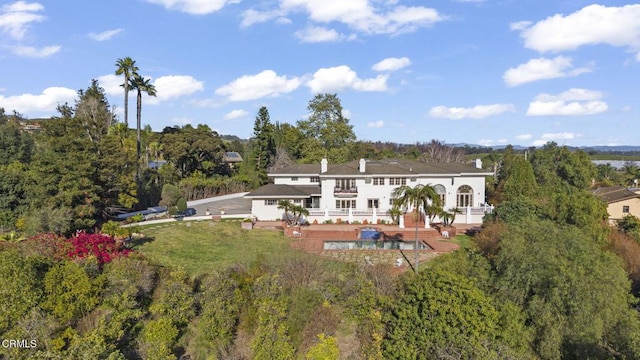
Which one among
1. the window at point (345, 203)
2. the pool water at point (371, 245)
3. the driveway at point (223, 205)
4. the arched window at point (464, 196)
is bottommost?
the pool water at point (371, 245)

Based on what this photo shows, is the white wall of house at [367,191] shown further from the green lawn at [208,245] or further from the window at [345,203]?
the green lawn at [208,245]

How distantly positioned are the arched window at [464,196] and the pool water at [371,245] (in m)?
11.5

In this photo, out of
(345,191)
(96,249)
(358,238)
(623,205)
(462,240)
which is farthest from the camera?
(623,205)

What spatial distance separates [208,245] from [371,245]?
11897 millimetres

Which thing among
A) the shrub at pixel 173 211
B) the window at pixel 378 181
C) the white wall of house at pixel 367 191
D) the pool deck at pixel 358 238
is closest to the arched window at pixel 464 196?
the white wall of house at pixel 367 191

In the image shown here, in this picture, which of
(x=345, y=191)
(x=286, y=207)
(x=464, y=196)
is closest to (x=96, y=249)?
(x=286, y=207)

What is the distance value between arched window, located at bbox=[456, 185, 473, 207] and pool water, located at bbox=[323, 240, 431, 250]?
37.8ft

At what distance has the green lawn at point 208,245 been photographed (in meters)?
23.0

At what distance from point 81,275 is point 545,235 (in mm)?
21847

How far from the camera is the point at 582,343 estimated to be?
1527 cm

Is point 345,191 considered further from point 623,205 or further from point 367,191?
point 623,205

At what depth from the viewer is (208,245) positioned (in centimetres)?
2742

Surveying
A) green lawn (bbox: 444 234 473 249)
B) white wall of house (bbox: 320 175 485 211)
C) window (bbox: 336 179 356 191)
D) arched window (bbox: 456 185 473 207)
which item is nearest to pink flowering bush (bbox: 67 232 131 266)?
white wall of house (bbox: 320 175 485 211)

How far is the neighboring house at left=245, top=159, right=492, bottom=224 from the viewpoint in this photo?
117 ft
